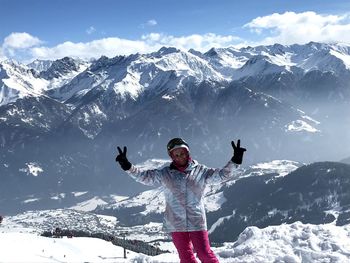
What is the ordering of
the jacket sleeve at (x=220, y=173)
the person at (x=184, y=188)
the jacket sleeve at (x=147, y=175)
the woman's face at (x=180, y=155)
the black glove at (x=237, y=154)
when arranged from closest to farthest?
1. the black glove at (x=237, y=154)
2. the jacket sleeve at (x=220, y=173)
3. the person at (x=184, y=188)
4. the woman's face at (x=180, y=155)
5. the jacket sleeve at (x=147, y=175)

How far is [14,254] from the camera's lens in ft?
114

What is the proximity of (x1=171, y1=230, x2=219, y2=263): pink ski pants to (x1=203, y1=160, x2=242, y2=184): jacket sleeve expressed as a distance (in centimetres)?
138

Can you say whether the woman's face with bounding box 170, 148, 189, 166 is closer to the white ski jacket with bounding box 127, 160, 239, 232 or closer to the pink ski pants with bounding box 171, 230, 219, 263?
the white ski jacket with bounding box 127, 160, 239, 232

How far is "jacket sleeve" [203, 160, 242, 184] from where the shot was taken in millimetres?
13312

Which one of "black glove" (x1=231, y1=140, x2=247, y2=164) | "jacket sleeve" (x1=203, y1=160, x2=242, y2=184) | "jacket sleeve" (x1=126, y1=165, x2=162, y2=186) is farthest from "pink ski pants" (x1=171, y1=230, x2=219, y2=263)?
"black glove" (x1=231, y1=140, x2=247, y2=164)

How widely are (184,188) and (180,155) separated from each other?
0.89 meters

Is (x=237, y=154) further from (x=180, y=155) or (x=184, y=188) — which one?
(x=184, y=188)

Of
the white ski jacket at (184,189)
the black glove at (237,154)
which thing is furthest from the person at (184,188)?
the black glove at (237,154)

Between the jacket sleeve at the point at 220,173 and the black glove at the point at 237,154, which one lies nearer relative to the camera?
the black glove at the point at 237,154

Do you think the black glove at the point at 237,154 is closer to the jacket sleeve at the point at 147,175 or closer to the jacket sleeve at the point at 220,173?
the jacket sleeve at the point at 220,173

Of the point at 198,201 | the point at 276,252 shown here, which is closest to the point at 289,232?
the point at 276,252

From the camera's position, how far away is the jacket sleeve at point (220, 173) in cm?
1331

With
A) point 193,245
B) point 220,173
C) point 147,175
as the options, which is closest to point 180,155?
point 147,175

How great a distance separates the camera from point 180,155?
13625mm
